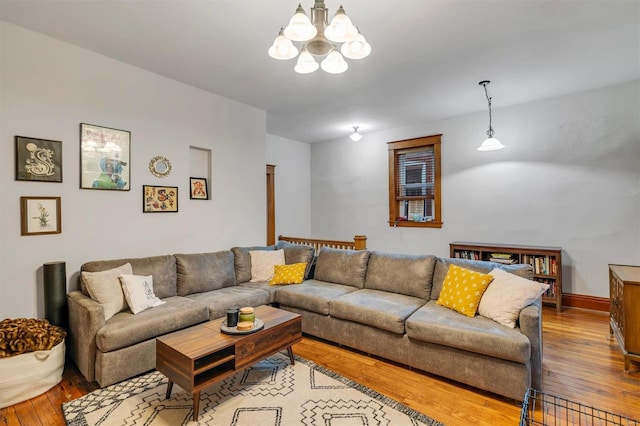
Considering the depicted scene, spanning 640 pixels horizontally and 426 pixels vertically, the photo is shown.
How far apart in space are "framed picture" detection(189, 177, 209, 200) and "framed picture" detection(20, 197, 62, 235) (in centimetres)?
135

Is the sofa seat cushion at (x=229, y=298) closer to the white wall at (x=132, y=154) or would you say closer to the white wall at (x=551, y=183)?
the white wall at (x=132, y=154)

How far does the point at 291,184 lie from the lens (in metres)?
6.61

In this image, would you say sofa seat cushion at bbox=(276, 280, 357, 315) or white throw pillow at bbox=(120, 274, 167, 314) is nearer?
white throw pillow at bbox=(120, 274, 167, 314)

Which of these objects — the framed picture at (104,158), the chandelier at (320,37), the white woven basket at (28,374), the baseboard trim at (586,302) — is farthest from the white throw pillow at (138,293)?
the baseboard trim at (586,302)

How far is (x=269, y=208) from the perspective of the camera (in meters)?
6.14

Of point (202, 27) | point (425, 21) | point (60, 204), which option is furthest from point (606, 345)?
point (60, 204)

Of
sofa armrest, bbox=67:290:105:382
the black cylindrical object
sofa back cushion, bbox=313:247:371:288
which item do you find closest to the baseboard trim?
sofa back cushion, bbox=313:247:371:288

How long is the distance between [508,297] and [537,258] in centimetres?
229

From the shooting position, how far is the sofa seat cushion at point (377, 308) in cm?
268

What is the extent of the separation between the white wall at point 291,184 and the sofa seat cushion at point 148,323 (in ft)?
11.3

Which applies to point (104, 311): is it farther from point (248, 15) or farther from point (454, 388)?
point (454, 388)

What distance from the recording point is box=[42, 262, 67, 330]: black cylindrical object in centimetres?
262

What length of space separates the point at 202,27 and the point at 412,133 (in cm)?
393

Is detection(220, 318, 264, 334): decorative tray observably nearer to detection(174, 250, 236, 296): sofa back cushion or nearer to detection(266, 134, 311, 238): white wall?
detection(174, 250, 236, 296): sofa back cushion
